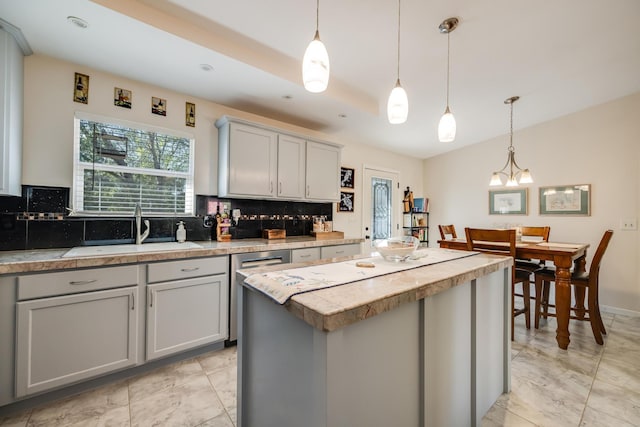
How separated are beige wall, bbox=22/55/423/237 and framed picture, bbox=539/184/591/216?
448 centimetres

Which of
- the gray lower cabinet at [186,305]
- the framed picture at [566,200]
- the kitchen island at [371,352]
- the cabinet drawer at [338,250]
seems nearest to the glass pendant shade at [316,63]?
the kitchen island at [371,352]

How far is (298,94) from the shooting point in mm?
2676

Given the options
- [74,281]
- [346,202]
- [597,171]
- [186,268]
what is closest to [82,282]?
[74,281]

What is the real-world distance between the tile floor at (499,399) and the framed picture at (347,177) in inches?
102

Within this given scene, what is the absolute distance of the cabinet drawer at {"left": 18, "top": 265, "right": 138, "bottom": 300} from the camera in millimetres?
1566

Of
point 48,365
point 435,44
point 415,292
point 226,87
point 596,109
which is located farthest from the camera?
point 596,109

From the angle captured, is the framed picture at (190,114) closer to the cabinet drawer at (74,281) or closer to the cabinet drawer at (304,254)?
the cabinet drawer at (74,281)

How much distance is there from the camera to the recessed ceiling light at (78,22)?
1.65 meters

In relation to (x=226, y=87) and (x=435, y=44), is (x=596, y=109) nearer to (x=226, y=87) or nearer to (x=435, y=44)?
(x=435, y=44)

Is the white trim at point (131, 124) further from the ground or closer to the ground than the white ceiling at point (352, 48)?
closer to the ground

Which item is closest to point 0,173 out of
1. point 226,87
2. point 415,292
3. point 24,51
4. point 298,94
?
point 24,51

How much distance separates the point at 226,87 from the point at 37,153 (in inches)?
60.3

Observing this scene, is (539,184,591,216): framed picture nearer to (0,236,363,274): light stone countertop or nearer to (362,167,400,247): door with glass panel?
(362,167,400,247): door with glass panel

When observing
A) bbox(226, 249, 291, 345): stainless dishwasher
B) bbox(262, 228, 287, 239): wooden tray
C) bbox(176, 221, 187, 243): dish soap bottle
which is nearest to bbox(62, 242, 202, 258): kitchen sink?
bbox(176, 221, 187, 243): dish soap bottle
